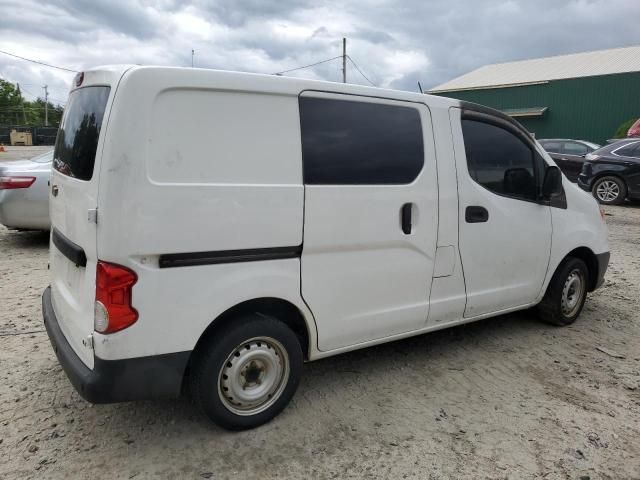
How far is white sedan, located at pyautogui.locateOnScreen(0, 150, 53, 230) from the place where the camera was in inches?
258

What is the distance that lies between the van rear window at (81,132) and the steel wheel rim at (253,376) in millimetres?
1173

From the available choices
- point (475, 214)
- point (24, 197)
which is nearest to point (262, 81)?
point (475, 214)

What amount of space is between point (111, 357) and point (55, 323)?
86 centimetres

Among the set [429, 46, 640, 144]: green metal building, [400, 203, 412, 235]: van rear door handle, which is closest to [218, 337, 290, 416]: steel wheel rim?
[400, 203, 412, 235]: van rear door handle

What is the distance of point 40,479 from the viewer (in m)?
2.42

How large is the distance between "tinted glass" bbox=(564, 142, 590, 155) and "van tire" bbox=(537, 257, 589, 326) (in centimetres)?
1035

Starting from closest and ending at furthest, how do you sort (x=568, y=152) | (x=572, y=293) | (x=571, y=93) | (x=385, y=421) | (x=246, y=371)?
(x=246, y=371) < (x=385, y=421) < (x=572, y=293) < (x=568, y=152) < (x=571, y=93)

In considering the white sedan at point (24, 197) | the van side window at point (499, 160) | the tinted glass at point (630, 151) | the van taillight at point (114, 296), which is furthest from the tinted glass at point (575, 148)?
the van taillight at point (114, 296)

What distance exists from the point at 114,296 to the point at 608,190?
12.2 meters

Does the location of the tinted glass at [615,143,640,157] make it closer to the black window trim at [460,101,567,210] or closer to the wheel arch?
the black window trim at [460,101,567,210]

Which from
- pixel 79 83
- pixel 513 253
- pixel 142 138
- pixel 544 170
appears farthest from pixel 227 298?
pixel 544 170

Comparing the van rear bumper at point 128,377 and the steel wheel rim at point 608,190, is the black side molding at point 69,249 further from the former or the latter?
the steel wheel rim at point 608,190

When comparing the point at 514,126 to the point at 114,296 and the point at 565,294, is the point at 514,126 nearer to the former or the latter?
the point at 565,294

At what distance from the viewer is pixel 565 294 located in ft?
14.8
